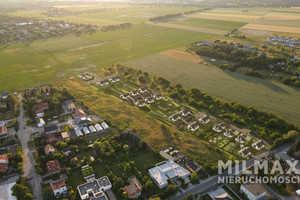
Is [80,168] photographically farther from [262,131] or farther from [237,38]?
[237,38]

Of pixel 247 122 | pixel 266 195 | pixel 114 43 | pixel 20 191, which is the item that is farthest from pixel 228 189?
pixel 114 43

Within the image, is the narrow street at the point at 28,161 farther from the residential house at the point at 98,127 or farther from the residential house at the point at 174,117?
the residential house at the point at 174,117

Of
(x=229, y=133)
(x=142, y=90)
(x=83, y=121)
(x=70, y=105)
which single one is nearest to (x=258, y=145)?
(x=229, y=133)

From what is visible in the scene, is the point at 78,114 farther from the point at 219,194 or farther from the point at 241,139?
the point at 241,139

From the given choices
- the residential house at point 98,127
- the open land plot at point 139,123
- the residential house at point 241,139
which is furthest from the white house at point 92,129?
the residential house at point 241,139

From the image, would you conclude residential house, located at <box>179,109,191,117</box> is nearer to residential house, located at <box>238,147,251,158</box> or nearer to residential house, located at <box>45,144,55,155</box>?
residential house, located at <box>238,147,251,158</box>

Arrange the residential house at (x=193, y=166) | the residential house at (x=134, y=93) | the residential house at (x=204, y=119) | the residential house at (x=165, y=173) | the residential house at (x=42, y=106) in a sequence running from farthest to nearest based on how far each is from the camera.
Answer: the residential house at (x=134, y=93) → the residential house at (x=42, y=106) → the residential house at (x=204, y=119) → the residential house at (x=193, y=166) → the residential house at (x=165, y=173)
